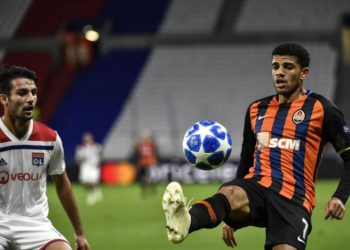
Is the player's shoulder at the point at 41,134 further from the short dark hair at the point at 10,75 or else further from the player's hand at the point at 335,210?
the player's hand at the point at 335,210

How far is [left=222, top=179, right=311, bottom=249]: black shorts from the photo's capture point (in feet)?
18.7

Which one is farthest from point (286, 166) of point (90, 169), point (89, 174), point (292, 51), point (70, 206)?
point (90, 169)

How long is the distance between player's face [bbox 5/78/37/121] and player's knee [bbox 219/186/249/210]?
148cm

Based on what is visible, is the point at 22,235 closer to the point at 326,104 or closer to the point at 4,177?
the point at 4,177

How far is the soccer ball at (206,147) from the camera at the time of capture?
21.0 ft

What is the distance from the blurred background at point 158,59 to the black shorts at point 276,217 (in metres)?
20.8

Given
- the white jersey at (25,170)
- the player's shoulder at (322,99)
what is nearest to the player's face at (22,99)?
the white jersey at (25,170)

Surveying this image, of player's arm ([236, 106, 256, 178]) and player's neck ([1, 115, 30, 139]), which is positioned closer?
player's neck ([1, 115, 30, 139])

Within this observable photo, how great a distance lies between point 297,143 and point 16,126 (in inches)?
80.6

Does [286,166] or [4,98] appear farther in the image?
[286,166]

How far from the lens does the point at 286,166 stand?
597 cm

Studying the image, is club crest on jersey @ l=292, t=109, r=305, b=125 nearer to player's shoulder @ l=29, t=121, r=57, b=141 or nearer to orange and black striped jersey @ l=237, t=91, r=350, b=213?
orange and black striped jersey @ l=237, t=91, r=350, b=213

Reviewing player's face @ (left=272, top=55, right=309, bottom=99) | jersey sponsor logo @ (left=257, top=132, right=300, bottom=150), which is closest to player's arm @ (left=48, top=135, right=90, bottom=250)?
jersey sponsor logo @ (left=257, top=132, right=300, bottom=150)

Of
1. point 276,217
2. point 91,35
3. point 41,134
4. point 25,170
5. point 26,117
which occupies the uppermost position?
point 91,35
